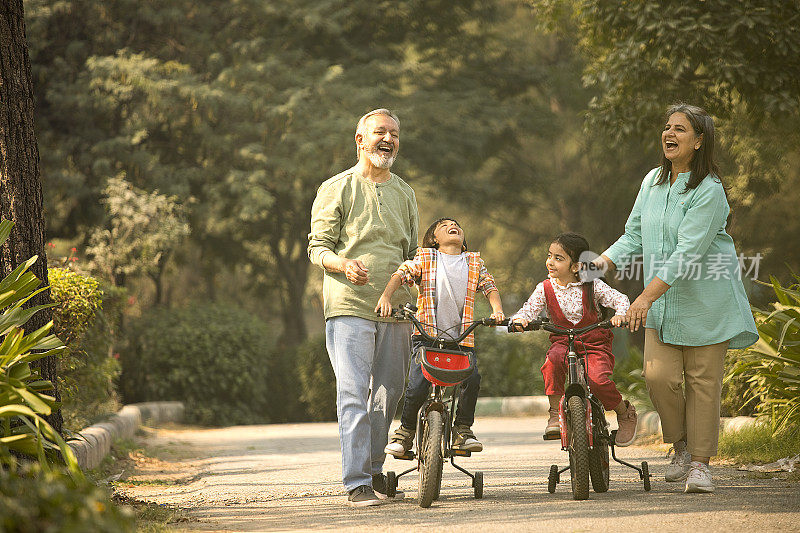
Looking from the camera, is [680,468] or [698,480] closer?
[698,480]

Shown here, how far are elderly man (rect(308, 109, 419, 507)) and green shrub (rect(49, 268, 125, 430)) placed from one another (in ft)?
8.98

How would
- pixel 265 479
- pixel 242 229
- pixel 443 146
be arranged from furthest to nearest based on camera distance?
pixel 242 229
pixel 443 146
pixel 265 479

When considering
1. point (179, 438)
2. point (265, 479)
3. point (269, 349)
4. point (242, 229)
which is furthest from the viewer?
point (242, 229)

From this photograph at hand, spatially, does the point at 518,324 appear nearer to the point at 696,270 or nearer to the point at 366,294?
the point at 366,294

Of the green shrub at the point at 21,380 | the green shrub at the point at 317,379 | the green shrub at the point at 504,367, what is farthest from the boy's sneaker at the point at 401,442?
the green shrub at the point at 317,379

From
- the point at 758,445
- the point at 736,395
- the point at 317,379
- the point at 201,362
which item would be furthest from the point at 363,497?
the point at 317,379

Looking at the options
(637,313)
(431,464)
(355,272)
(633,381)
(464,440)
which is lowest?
(431,464)

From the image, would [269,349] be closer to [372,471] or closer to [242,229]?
[242,229]

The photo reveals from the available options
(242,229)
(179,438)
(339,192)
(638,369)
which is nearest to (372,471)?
(339,192)

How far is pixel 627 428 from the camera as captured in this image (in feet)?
20.2

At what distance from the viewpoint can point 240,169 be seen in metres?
18.5

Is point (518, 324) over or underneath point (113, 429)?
over

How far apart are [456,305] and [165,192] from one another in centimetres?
1277

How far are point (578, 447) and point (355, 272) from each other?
1.53m
